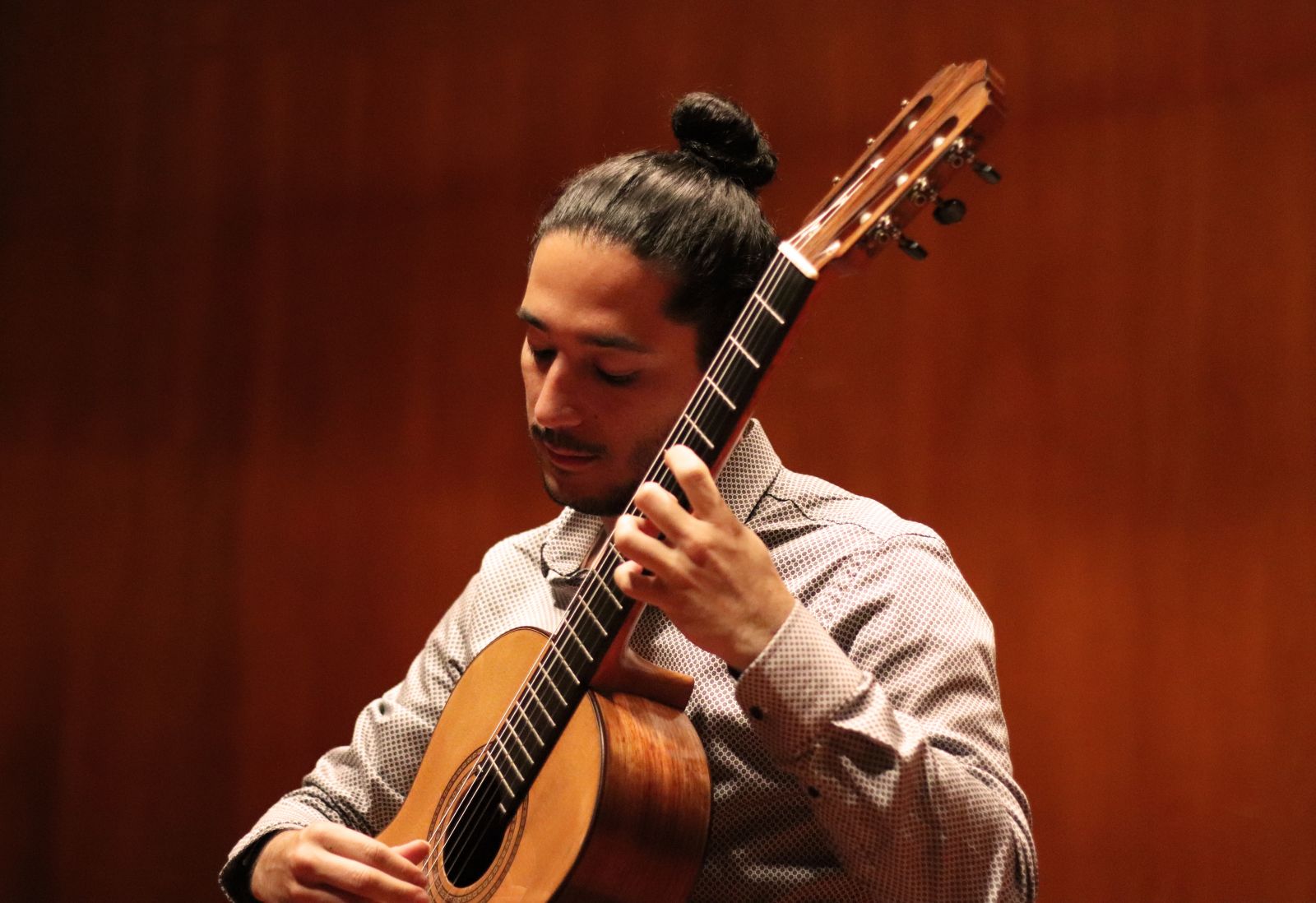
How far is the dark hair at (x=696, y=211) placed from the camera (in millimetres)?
1415

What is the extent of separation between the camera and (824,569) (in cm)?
135

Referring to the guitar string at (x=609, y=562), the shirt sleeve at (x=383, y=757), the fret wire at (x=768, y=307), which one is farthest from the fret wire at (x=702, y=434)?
the shirt sleeve at (x=383, y=757)

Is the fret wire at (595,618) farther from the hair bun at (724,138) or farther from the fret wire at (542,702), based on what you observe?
the hair bun at (724,138)

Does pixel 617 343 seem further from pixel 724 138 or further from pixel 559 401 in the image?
pixel 724 138

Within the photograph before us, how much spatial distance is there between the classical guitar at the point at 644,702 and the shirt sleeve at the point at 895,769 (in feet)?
0.44

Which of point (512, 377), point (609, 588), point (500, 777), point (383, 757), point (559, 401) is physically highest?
point (559, 401)

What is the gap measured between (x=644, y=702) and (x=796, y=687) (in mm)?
222

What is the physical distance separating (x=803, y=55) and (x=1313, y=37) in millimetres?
946

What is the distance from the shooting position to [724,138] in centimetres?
154

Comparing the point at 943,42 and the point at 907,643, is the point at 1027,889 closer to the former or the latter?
the point at 907,643

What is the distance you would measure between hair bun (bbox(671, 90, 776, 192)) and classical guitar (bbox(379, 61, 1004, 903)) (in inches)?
14.6

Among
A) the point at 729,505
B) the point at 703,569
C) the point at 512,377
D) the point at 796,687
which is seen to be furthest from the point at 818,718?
the point at 512,377

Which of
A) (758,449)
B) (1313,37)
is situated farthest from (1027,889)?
(1313,37)

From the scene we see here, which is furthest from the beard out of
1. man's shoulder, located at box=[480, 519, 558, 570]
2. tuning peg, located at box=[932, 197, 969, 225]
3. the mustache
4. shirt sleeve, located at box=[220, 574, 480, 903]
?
tuning peg, located at box=[932, 197, 969, 225]
